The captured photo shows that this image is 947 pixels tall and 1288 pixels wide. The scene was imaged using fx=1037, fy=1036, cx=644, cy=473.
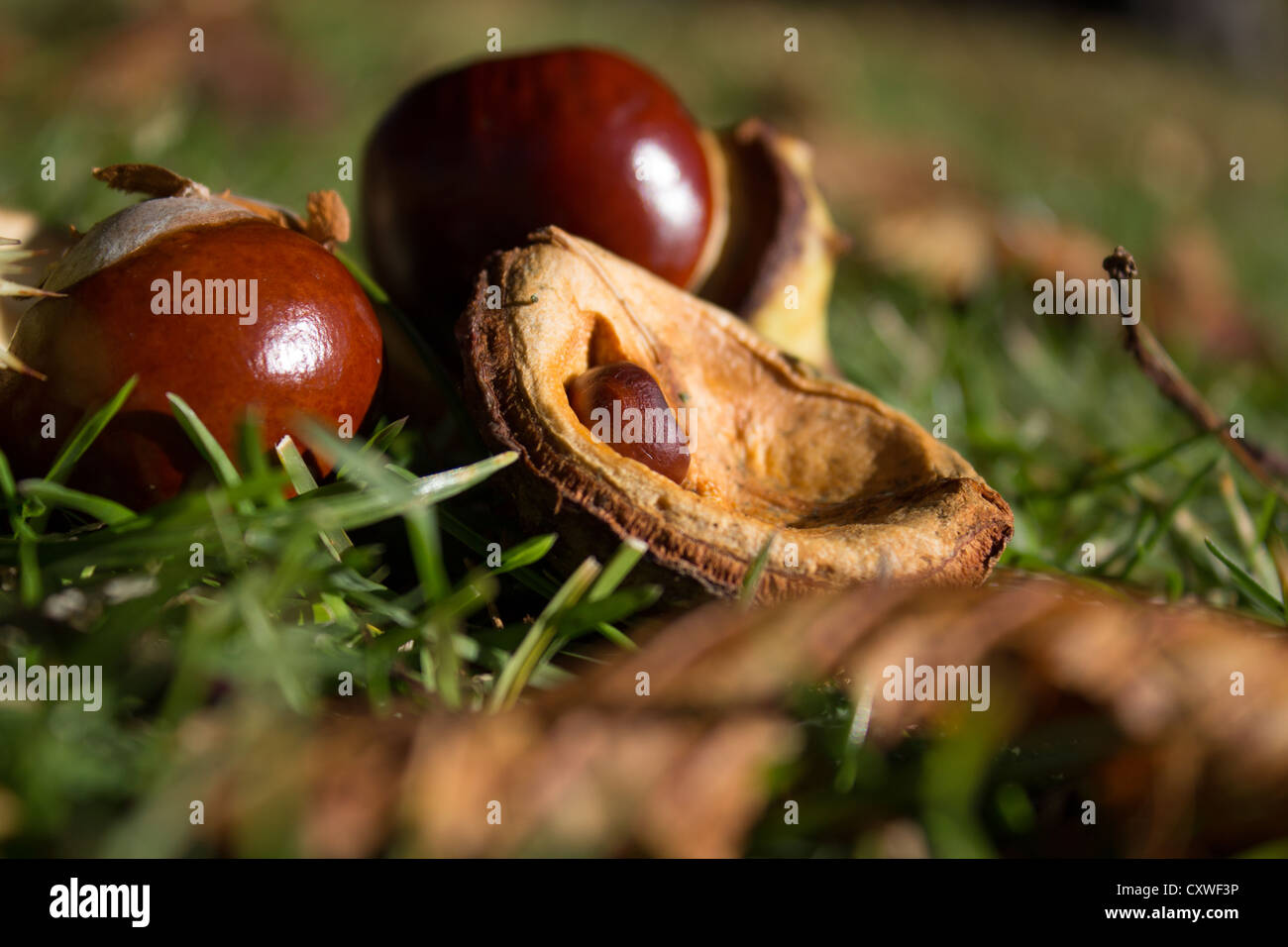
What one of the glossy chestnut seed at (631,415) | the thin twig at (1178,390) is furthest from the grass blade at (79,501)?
the thin twig at (1178,390)

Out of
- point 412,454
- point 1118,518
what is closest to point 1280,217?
point 1118,518

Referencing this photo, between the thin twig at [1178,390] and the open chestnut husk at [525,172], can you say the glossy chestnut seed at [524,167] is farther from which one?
the thin twig at [1178,390]

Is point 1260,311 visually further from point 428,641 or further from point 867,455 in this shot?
point 428,641
